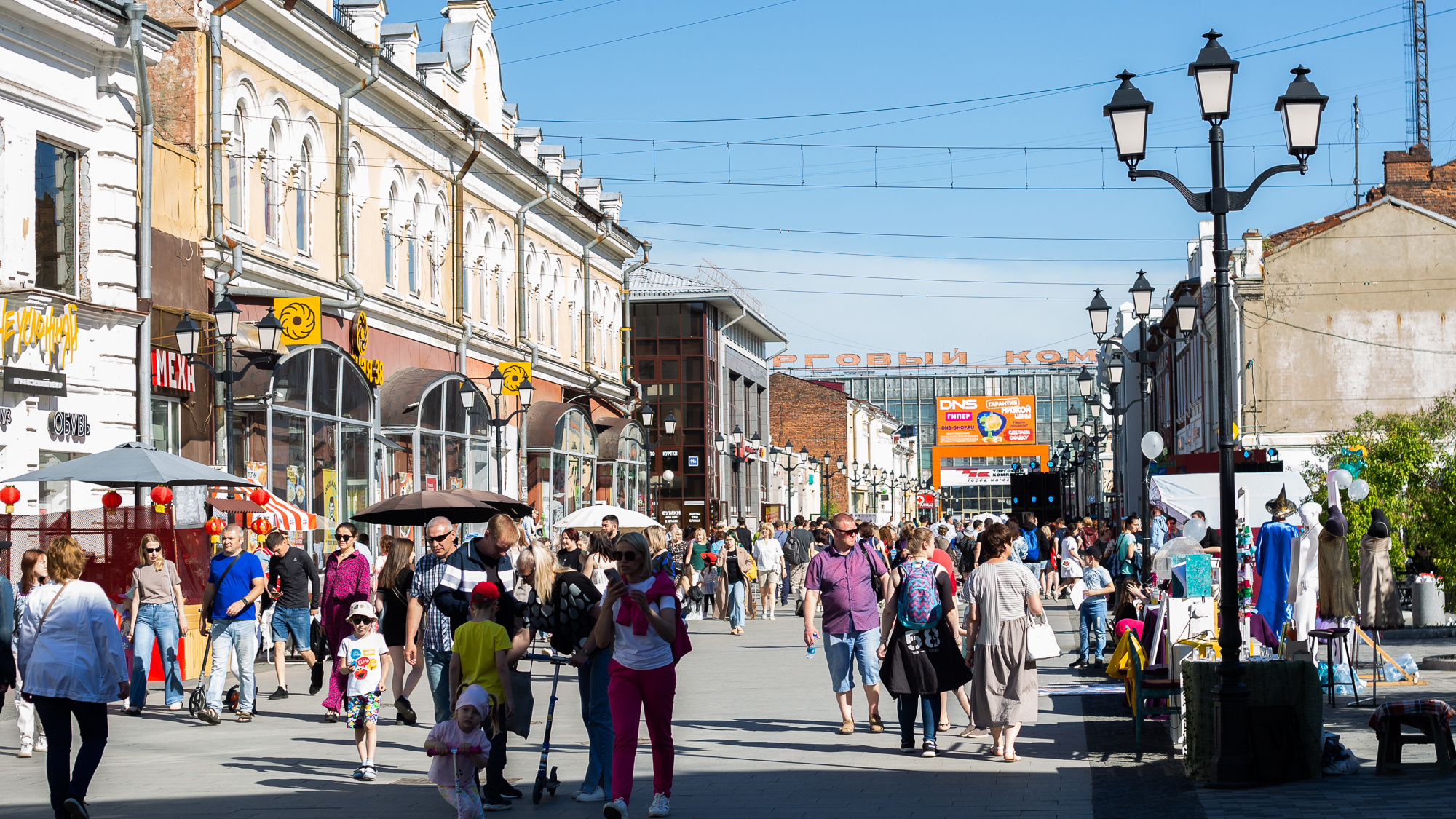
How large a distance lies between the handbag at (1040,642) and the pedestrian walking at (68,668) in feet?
18.9

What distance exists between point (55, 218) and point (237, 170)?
489 centimetres

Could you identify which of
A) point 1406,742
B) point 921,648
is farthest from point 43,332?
point 1406,742

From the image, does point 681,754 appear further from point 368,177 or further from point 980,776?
point 368,177

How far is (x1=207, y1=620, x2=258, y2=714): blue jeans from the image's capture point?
45.3ft

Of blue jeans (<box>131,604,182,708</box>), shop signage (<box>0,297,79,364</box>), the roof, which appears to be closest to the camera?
blue jeans (<box>131,604,182,708</box>)

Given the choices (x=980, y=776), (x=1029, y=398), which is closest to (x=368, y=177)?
(x=980, y=776)

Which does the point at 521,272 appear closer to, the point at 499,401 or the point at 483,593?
the point at 499,401

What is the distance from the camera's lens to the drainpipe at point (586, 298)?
4350cm

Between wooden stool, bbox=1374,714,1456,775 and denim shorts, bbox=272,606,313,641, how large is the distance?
33.2ft

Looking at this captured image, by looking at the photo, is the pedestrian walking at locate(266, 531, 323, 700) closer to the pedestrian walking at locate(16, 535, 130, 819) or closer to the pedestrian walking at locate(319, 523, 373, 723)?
the pedestrian walking at locate(319, 523, 373, 723)

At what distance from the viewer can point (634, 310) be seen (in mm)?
60469

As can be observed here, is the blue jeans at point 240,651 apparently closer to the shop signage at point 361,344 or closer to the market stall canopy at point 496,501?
the market stall canopy at point 496,501

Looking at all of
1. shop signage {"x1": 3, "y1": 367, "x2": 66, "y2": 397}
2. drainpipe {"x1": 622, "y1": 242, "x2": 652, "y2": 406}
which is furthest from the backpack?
drainpipe {"x1": 622, "y1": 242, "x2": 652, "y2": 406}

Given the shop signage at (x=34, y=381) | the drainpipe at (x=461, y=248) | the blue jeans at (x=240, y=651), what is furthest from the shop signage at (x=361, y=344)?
the blue jeans at (x=240, y=651)
